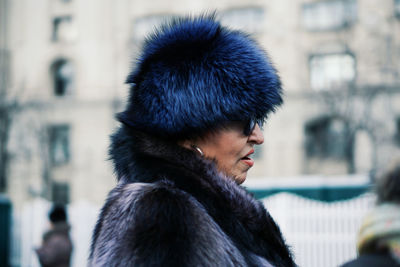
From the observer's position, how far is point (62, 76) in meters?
26.9

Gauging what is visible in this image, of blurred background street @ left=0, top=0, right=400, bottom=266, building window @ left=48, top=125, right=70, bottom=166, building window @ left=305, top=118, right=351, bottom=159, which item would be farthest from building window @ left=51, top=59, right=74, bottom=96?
building window @ left=305, top=118, right=351, bottom=159

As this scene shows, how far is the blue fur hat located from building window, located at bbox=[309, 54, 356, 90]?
2075 cm

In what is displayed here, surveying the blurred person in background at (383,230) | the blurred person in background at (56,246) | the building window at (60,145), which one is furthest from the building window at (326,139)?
the blurred person in background at (383,230)

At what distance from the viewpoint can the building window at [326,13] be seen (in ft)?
71.5

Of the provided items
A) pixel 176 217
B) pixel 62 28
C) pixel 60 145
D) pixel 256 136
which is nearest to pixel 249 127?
pixel 256 136

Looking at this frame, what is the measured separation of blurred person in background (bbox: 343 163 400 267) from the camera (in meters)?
2.11

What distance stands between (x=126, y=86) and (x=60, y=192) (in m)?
7.66

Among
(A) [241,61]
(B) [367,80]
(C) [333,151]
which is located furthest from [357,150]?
(A) [241,61]

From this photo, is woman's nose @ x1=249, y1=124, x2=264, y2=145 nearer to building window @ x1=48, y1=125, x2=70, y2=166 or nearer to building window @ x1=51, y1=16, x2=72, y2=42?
building window @ x1=48, y1=125, x2=70, y2=166

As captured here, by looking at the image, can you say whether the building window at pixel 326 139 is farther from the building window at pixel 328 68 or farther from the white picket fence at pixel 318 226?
the white picket fence at pixel 318 226

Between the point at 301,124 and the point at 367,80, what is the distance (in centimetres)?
375

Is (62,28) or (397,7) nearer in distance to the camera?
(397,7)

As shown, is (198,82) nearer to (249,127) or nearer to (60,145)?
(249,127)

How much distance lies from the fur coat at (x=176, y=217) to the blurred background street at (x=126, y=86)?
550 inches
